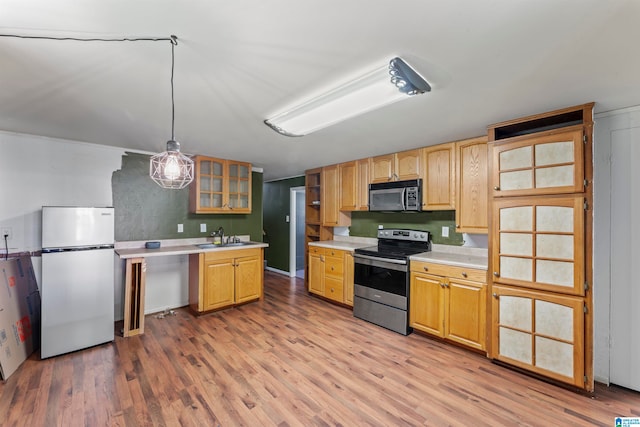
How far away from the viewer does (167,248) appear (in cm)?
353

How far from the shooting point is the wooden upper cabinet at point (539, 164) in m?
2.09

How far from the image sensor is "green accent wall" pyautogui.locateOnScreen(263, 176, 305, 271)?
581 cm

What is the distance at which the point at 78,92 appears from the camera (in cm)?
186

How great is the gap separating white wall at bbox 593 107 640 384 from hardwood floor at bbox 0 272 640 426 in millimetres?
285

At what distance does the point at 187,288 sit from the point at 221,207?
128 centimetres

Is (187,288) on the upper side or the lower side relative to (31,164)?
lower

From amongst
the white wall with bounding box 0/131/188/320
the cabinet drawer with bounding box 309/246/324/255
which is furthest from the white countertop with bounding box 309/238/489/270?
the white wall with bounding box 0/131/188/320

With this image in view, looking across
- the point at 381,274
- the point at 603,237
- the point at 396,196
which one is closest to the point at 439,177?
the point at 396,196

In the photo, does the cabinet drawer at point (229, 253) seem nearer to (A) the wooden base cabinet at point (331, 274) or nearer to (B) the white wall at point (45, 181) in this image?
(B) the white wall at point (45, 181)

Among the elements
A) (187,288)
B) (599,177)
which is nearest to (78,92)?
(187,288)

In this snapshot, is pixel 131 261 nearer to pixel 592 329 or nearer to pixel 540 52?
pixel 540 52

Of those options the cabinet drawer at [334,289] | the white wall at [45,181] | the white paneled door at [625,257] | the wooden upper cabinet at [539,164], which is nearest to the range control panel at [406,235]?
the cabinet drawer at [334,289]

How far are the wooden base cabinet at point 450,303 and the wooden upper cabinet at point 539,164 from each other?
0.87 metres

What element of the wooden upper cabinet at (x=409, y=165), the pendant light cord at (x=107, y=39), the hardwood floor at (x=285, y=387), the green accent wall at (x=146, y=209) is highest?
the pendant light cord at (x=107, y=39)
